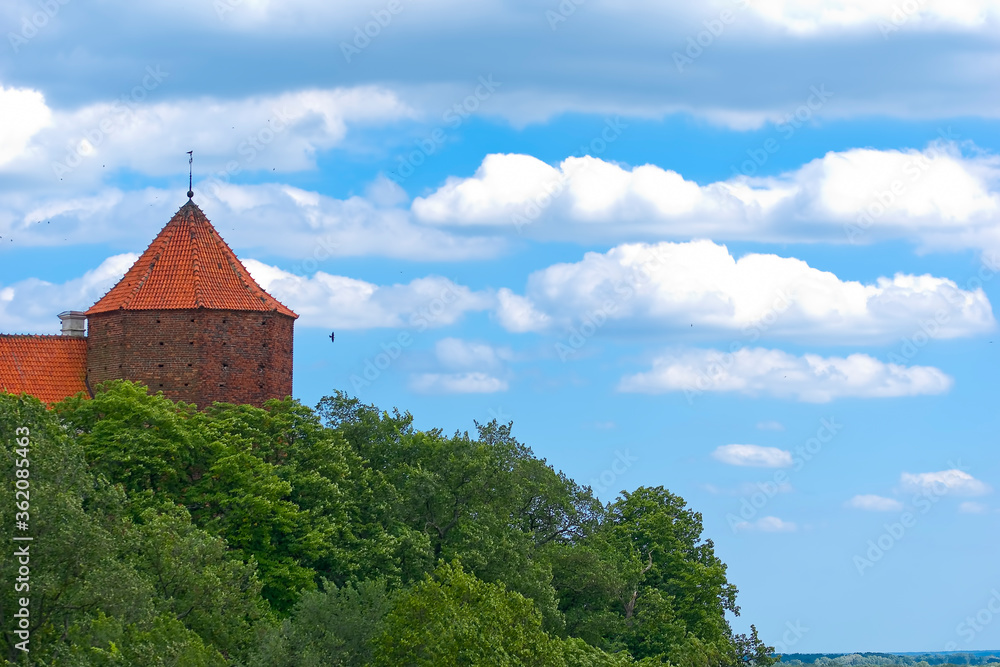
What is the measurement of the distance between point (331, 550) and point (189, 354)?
10.4 metres

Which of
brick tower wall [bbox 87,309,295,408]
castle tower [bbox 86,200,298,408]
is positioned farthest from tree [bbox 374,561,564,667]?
castle tower [bbox 86,200,298,408]

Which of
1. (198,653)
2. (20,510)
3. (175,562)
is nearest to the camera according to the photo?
(20,510)

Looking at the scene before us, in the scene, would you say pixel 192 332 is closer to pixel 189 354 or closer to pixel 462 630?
pixel 189 354

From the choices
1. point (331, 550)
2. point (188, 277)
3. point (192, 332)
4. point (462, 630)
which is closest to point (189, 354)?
point (192, 332)

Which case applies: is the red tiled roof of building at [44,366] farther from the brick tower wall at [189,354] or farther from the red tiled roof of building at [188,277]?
the red tiled roof of building at [188,277]

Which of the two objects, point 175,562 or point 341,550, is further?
point 341,550

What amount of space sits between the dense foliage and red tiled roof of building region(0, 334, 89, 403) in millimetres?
4092

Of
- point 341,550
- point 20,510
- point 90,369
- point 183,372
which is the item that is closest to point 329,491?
point 341,550

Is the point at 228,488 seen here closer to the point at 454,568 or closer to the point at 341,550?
the point at 341,550

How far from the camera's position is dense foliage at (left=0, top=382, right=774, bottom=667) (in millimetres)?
39000

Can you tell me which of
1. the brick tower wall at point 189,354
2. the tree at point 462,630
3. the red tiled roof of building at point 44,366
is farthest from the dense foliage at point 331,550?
the red tiled roof of building at point 44,366

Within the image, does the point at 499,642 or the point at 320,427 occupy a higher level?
the point at 320,427

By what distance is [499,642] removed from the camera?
148 ft

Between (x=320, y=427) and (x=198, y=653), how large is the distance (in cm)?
1752
